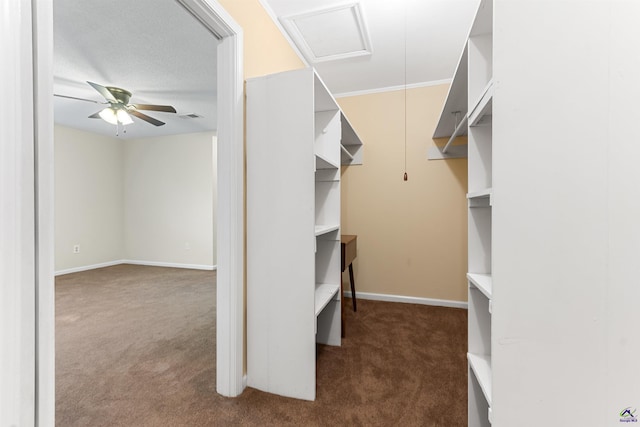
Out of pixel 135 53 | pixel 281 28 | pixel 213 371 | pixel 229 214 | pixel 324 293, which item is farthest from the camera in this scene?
pixel 135 53

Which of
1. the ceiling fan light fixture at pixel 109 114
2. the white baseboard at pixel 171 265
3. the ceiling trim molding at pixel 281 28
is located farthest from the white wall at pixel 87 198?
the ceiling trim molding at pixel 281 28

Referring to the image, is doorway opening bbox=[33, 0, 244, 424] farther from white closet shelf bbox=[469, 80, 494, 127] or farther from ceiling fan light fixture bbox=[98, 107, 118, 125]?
ceiling fan light fixture bbox=[98, 107, 118, 125]

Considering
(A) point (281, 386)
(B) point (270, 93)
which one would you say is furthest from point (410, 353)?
(B) point (270, 93)

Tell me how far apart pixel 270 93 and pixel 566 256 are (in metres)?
1.51

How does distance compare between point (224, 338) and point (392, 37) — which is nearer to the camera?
point (224, 338)

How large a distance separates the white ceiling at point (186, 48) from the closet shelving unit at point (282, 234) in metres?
0.88

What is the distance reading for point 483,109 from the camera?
99cm

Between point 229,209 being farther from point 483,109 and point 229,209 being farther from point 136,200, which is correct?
point 136,200

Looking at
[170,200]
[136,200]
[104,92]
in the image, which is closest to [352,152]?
[104,92]

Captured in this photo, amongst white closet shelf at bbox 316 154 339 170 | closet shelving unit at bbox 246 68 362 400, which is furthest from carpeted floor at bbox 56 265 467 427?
white closet shelf at bbox 316 154 339 170

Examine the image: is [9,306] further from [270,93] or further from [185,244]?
[185,244]

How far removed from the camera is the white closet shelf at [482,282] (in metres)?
0.93

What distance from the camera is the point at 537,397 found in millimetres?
779

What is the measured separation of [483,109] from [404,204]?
2.14m
